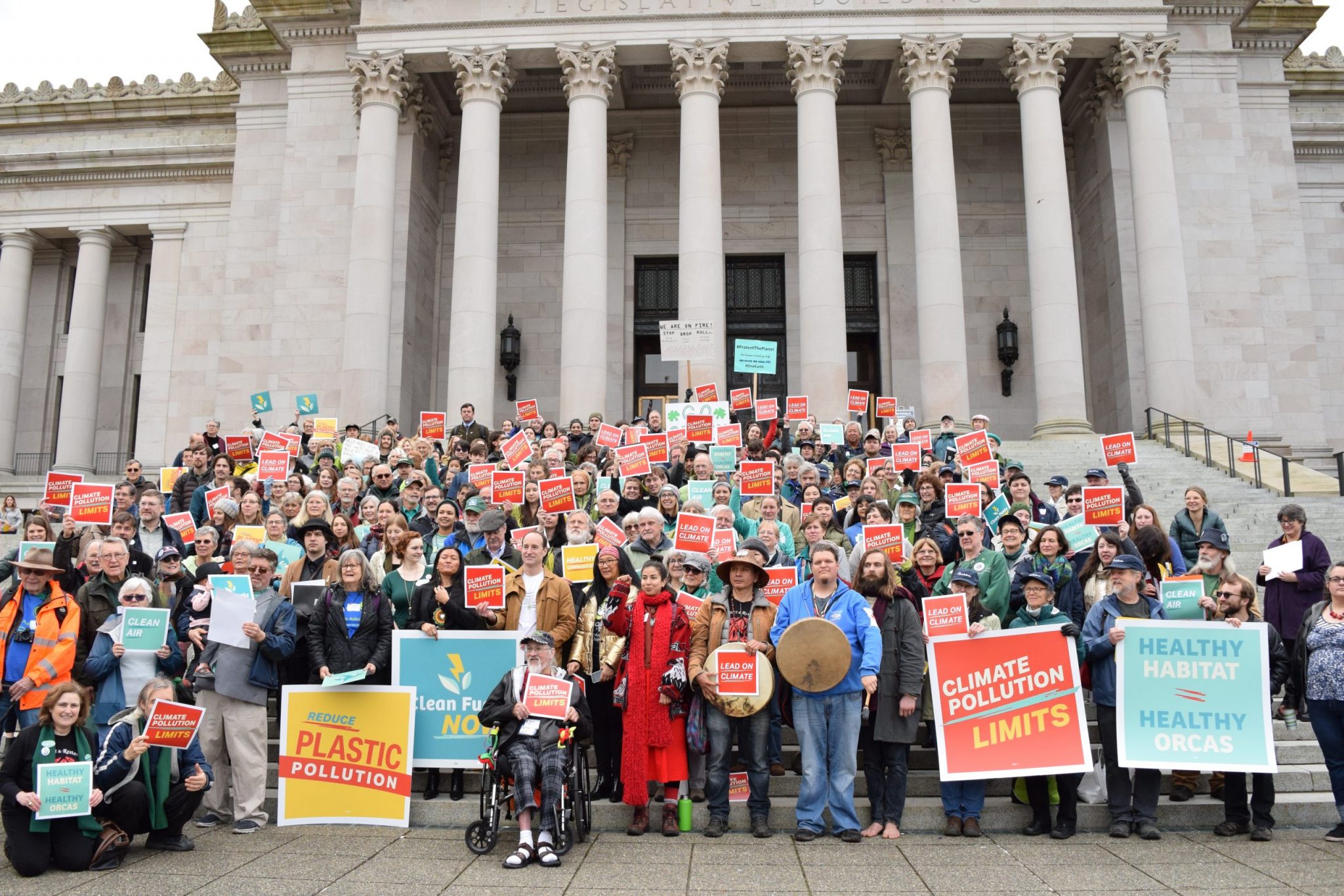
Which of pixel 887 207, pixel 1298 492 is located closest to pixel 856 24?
pixel 887 207

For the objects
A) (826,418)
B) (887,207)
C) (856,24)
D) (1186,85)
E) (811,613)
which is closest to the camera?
(811,613)

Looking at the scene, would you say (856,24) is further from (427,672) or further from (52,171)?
(52,171)

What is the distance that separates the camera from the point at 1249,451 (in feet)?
70.2

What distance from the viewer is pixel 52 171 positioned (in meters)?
32.7

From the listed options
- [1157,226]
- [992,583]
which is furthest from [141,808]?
[1157,226]

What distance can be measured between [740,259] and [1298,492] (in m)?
16.1

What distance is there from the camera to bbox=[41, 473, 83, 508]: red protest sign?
550 inches

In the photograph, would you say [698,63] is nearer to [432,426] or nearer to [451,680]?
Answer: [432,426]

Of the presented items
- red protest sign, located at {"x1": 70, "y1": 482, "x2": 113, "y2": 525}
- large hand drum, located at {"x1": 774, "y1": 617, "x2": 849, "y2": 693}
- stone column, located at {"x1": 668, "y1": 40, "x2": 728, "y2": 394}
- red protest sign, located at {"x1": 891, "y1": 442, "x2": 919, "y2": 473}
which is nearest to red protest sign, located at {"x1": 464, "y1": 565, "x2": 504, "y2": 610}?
large hand drum, located at {"x1": 774, "y1": 617, "x2": 849, "y2": 693}

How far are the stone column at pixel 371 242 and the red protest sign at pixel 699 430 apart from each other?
32.2 feet

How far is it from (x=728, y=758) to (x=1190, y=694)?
373 centimetres

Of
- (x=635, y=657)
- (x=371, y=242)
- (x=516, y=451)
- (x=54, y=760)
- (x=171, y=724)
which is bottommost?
(x=54, y=760)

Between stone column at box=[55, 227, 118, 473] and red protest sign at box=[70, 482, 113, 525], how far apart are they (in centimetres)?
1923

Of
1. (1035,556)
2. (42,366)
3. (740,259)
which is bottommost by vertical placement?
(1035,556)
